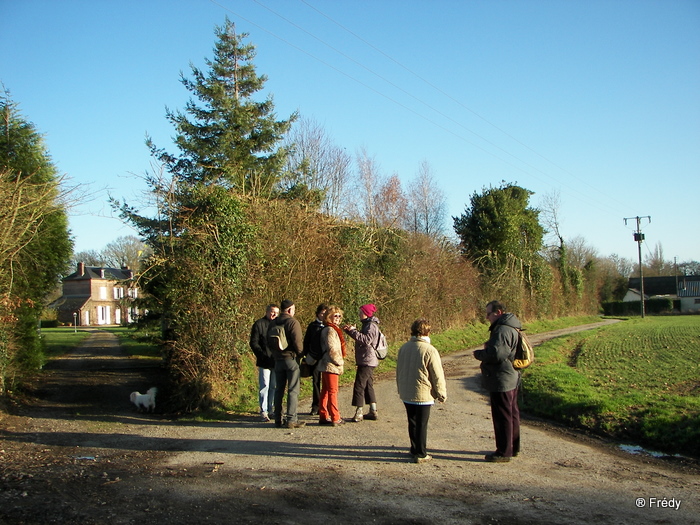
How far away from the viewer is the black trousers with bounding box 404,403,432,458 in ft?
22.0

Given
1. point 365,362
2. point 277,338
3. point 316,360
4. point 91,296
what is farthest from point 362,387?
point 91,296

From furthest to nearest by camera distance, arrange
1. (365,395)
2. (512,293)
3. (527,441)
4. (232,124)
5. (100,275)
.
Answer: (100,275) → (512,293) → (232,124) → (365,395) → (527,441)

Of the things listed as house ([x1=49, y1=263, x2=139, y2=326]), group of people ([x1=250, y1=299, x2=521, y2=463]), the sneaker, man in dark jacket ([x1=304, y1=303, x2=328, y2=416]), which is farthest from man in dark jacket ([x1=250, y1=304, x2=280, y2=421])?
house ([x1=49, y1=263, x2=139, y2=326])

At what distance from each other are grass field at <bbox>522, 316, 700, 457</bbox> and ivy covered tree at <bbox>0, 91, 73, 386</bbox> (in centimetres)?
957

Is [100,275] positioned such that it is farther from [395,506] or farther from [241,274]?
[395,506]

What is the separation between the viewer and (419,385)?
680cm

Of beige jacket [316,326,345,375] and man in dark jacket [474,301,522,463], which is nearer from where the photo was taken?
man in dark jacket [474,301,522,463]

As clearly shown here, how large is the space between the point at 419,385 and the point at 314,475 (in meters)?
1.61

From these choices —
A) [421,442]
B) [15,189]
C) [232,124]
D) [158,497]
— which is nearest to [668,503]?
[421,442]

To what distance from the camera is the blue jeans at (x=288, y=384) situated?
8.62 meters

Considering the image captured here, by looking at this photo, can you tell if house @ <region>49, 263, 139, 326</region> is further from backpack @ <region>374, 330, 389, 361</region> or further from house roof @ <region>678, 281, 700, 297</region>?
house roof @ <region>678, 281, 700, 297</region>

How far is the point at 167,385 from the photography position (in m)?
10.7

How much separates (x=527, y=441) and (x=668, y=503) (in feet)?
8.71

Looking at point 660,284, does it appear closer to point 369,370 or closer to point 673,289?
point 673,289
